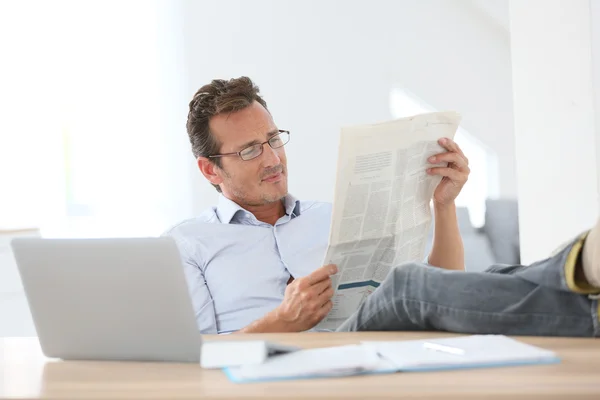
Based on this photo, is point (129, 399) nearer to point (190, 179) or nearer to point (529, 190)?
point (529, 190)

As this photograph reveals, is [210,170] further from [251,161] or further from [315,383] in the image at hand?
[315,383]

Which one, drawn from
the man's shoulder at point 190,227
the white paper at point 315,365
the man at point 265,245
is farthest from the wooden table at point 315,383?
the man's shoulder at point 190,227

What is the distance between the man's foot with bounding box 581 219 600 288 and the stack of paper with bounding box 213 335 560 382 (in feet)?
0.39

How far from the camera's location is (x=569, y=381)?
837mm

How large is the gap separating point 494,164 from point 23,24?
2.66 meters

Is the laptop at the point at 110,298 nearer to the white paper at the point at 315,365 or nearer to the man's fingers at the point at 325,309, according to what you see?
the white paper at the point at 315,365

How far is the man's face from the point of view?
2150mm

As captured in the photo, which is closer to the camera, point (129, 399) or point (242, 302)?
point (129, 399)

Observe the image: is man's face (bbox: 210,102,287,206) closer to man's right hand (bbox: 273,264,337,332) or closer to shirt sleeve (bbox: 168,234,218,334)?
shirt sleeve (bbox: 168,234,218,334)

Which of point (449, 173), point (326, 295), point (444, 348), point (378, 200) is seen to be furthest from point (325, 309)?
point (444, 348)

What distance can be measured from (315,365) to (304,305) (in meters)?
0.73

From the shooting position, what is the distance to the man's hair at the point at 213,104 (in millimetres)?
2213

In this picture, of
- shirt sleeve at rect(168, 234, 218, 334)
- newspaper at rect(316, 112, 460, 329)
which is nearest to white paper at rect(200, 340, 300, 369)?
newspaper at rect(316, 112, 460, 329)

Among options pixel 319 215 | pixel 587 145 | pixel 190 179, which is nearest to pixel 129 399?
pixel 319 215
